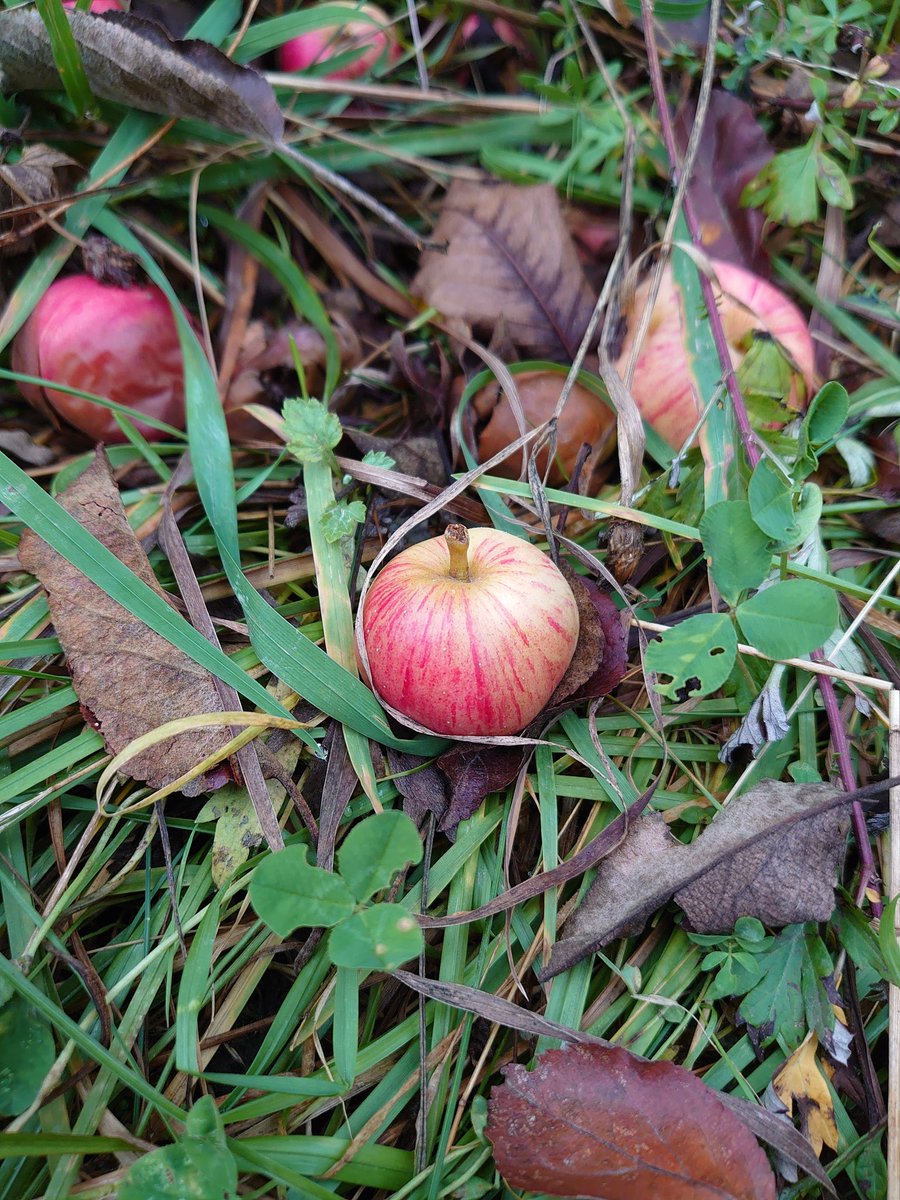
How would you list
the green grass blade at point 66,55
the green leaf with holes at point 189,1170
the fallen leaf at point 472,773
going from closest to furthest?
the green leaf with holes at point 189,1170 < the fallen leaf at point 472,773 < the green grass blade at point 66,55

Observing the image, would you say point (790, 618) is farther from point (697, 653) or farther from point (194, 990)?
point (194, 990)

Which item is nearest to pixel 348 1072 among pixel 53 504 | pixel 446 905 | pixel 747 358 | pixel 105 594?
pixel 446 905

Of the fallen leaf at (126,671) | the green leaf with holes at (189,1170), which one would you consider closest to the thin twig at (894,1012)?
the green leaf with holes at (189,1170)

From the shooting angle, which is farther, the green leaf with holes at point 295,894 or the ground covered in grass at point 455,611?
the ground covered in grass at point 455,611

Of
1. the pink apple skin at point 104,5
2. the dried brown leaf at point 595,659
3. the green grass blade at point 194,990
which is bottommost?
the green grass blade at point 194,990

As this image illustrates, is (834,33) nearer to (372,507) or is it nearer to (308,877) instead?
(372,507)

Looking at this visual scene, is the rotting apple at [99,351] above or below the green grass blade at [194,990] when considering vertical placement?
above

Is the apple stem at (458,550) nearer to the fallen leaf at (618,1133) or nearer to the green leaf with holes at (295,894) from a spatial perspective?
the green leaf with holes at (295,894)
